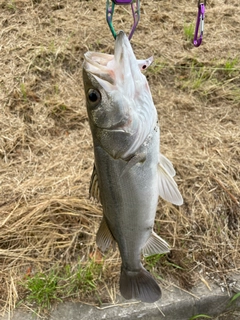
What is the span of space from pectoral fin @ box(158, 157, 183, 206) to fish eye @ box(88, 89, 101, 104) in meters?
0.40

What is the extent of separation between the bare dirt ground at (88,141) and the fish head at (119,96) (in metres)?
1.18

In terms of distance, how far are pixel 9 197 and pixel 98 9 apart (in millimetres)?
2462

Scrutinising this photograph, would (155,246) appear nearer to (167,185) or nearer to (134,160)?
(167,185)

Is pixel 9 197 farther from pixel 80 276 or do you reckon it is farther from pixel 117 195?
pixel 117 195

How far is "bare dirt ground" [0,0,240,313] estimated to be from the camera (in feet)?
7.75

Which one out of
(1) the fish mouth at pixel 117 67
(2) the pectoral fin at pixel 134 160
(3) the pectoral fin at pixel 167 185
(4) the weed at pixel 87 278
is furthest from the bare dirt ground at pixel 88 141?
(1) the fish mouth at pixel 117 67

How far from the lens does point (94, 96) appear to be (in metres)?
1.35

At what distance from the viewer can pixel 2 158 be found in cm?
291

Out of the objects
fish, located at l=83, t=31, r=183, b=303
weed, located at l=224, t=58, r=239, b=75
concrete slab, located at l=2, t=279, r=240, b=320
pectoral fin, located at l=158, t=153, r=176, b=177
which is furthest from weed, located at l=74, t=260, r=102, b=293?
weed, located at l=224, t=58, r=239, b=75

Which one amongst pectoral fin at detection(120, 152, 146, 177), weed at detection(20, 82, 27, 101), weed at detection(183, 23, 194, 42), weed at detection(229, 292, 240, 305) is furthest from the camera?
weed at detection(183, 23, 194, 42)

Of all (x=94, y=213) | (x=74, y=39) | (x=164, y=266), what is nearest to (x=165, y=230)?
(x=164, y=266)

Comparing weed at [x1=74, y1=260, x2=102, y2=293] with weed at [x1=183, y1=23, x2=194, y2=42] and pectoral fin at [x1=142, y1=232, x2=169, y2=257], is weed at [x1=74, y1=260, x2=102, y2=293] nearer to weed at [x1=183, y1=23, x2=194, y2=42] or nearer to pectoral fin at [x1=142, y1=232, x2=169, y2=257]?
pectoral fin at [x1=142, y1=232, x2=169, y2=257]

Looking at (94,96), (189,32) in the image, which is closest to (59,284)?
(94,96)

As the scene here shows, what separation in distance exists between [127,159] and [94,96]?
277 millimetres
